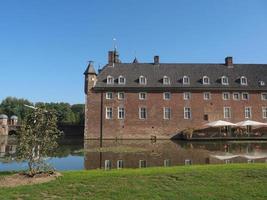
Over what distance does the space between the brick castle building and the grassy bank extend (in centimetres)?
2830

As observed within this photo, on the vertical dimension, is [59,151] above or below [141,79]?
below

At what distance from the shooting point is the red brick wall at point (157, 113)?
130 ft

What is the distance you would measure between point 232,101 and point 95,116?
16172 mm

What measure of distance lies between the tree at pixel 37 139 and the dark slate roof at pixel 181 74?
28075 mm

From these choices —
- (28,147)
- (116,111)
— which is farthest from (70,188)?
(116,111)

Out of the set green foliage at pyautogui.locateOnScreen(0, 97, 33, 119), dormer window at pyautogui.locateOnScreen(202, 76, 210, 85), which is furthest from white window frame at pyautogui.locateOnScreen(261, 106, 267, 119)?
green foliage at pyautogui.locateOnScreen(0, 97, 33, 119)

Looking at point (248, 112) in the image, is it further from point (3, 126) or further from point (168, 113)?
point (3, 126)

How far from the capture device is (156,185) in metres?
9.93

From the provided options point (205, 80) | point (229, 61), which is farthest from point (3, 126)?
point (229, 61)

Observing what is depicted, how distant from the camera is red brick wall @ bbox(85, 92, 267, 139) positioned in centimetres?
3950

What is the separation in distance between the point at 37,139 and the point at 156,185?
14.1 ft

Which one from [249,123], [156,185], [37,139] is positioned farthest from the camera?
[249,123]

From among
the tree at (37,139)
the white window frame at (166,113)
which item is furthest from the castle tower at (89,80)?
the tree at (37,139)

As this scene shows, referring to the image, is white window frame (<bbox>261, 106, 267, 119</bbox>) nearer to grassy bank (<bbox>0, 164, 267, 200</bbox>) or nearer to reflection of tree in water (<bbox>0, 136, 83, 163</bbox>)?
reflection of tree in water (<bbox>0, 136, 83, 163</bbox>)
